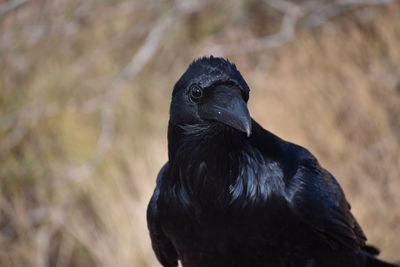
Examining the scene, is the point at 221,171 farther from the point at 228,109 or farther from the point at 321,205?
the point at 321,205

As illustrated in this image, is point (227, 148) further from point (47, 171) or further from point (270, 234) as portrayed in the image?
point (47, 171)

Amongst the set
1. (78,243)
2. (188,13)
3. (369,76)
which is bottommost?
(78,243)

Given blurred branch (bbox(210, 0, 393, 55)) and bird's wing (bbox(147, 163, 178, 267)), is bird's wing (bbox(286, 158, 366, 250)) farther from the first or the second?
blurred branch (bbox(210, 0, 393, 55))

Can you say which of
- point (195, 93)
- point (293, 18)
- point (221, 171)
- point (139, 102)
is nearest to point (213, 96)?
point (195, 93)

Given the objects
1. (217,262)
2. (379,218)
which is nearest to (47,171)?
(379,218)

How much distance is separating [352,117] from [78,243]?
3.21 meters

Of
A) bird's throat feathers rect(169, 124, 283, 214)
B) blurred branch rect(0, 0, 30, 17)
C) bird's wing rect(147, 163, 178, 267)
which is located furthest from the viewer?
blurred branch rect(0, 0, 30, 17)

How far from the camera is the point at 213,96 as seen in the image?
9.15ft

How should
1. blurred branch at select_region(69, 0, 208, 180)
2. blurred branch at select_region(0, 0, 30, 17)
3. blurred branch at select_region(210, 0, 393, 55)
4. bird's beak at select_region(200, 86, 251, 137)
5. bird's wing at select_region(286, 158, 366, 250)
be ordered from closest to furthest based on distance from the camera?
bird's beak at select_region(200, 86, 251, 137), bird's wing at select_region(286, 158, 366, 250), blurred branch at select_region(0, 0, 30, 17), blurred branch at select_region(69, 0, 208, 180), blurred branch at select_region(210, 0, 393, 55)

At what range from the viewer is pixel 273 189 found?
3092 millimetres

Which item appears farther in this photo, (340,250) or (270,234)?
(340,250)

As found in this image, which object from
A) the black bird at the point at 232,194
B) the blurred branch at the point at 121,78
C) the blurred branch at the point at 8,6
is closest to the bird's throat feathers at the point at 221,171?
the black bird at the point at 232,194

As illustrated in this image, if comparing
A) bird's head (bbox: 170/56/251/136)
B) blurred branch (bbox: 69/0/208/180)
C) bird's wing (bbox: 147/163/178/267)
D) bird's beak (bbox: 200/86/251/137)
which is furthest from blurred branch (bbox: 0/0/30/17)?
bird's beak (bbox: 200/86/251/137)

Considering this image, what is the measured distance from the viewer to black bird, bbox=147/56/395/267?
287cm
